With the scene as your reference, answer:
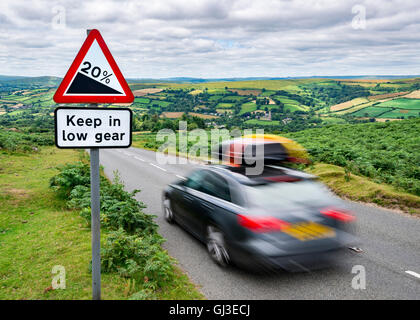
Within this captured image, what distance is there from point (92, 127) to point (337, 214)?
151 inches

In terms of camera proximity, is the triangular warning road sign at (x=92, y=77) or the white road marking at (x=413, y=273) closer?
the triangular warning road sign at (x=92, y=77)

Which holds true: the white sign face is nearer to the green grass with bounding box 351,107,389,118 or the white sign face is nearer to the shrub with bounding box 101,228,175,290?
the shrub with bounding box 101,228,175,290

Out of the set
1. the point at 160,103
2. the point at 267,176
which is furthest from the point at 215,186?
the point at 160,103

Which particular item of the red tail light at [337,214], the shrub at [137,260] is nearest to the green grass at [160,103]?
the shrub at [137,260]

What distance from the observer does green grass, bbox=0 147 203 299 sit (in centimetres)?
414

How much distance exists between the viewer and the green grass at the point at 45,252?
13.6 ft

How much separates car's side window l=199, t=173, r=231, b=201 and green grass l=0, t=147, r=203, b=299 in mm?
1492

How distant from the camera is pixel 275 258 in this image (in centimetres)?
431

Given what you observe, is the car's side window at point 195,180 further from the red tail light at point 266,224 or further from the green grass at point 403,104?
the green grass at point 403,104

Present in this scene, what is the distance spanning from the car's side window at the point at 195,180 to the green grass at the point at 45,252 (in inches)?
77.5

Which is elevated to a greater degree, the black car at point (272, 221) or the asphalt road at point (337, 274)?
the black car at point (272, 221)

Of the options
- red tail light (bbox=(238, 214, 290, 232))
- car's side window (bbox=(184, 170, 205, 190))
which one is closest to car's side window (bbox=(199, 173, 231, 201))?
car's side window (bbox=(184, 170, 205, 190))

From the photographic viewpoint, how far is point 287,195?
480 cm

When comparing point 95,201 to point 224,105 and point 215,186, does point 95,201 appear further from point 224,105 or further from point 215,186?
point 224,105
